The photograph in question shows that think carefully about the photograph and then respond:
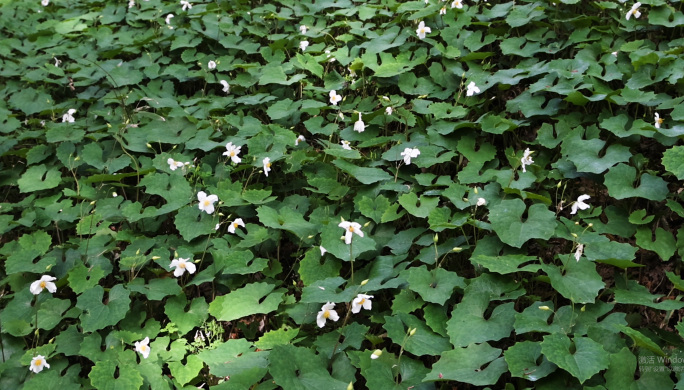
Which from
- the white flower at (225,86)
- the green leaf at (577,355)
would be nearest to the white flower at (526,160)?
the green leaf at (577,355)

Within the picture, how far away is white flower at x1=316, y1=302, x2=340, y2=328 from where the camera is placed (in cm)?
237

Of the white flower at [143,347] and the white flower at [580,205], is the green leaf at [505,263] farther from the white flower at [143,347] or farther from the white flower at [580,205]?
the white flower at [143,347]

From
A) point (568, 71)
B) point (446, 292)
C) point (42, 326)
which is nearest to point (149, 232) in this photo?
point (42, 326)

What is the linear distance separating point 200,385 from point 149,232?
121cm

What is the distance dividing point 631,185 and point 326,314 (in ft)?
5.89

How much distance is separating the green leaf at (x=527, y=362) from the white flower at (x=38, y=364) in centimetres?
217

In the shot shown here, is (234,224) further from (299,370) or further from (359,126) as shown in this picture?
(359,126)

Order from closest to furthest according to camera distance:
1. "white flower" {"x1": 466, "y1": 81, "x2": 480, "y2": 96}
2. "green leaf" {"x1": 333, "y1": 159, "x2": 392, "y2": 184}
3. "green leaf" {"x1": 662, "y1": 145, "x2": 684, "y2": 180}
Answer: "green leaf" {"x1": 662, "y1": 145, "x2": 684, "y2": 180} → "green leaf" {"x1": 333, "y1": 159, "x2": 392, "y2": 184} → "white flower" {"x1": 466, "y1": 81, "x2": 480, "y2": 96}

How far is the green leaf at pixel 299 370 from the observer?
6.75ft

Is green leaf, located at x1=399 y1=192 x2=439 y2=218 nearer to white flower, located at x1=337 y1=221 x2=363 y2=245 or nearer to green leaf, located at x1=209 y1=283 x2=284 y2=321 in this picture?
white flower, located at x1=337 y1=221 x2=363 y2=245

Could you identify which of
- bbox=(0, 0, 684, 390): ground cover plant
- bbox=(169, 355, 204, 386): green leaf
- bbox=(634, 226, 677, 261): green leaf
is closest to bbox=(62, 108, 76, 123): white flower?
bbox=(0, 0, 684, 390): ground cover plant

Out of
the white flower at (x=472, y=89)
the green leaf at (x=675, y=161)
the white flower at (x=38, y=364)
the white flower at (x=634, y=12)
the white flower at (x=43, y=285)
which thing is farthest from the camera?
the white flower at (x=634, y=12)

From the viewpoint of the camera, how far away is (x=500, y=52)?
4262 mm

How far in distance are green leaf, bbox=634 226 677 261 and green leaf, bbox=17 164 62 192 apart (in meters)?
3.75
